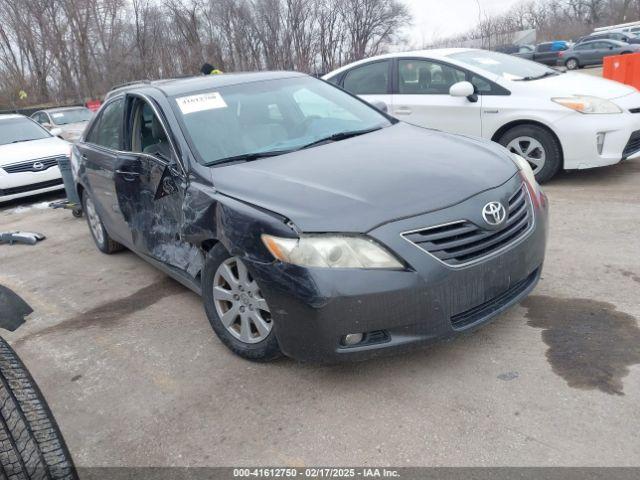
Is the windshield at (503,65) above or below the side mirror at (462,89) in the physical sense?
above

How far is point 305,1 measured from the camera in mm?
31203

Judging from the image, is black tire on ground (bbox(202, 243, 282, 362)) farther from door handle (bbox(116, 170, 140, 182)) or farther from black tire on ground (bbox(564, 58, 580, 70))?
black tire on ground (bbox(564, 58, 580, 70))

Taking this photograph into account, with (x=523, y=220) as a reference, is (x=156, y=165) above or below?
above

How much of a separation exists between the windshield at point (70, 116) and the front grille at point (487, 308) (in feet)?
41.8

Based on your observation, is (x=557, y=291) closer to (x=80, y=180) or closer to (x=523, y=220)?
(x=523, y=220)

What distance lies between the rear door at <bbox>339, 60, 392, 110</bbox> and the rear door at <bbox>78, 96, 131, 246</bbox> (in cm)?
326

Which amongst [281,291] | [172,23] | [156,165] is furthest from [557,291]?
[172,23]

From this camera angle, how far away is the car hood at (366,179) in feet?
8.36

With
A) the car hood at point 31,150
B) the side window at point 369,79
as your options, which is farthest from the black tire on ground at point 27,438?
the car hood at point 31,150

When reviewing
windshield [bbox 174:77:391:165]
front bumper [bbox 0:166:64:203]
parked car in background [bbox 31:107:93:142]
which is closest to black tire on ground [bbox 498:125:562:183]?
windshield [bbox 174:77:391:165]

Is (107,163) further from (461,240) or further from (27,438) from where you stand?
(461,240)

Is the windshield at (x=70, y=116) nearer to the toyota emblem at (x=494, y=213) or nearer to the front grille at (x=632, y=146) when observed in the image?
the front grille at (x=632, y=146)

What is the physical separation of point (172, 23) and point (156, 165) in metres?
29.1

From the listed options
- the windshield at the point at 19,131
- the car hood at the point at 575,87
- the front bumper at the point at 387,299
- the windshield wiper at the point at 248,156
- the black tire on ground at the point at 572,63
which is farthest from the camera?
the black tire on ground at the point at 572,63
